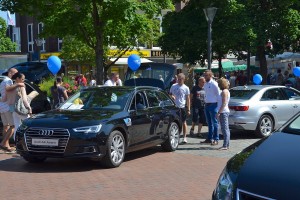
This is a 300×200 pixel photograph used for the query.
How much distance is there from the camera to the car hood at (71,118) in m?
9.06

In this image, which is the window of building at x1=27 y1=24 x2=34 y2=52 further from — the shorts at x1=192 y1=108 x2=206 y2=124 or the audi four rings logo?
the audi four rings logo

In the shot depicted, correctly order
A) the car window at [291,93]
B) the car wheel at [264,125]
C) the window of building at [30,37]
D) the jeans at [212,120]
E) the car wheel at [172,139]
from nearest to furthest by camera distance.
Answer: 1. the car wheel at [172,139]
2. the jeans at [212,120]
3. the car wheel at [264,125]
4. the car window at [291,93]
5. the window of building at [30,37]

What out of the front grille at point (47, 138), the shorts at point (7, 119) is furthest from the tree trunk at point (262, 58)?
the front grille at point (47, 138)

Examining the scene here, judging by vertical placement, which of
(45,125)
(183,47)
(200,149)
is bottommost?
(200,149)

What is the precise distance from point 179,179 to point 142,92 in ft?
9.32

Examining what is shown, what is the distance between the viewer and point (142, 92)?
10797mm

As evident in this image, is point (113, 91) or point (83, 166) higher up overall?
point (113, 91)

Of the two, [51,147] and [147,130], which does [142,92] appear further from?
[51,147]

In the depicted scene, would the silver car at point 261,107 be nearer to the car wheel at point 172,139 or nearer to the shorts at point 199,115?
the shorts at point 199,115

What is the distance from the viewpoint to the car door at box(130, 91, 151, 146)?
1001cm

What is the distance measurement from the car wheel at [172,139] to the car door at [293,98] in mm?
4267

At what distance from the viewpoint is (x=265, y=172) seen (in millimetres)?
4145

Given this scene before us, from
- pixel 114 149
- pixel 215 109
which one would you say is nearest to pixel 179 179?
pixel 114 149

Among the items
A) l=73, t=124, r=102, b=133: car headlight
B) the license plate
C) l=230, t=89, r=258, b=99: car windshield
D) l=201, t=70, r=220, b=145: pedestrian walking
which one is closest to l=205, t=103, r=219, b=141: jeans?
l=201, t=70, r=220, b=145: pedestrian walking
